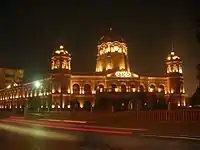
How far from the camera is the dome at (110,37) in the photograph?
109 metres

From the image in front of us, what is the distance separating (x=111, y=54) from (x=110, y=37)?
23.8 feet

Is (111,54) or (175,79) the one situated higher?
(111,54)

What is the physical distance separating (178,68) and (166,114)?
82.6m

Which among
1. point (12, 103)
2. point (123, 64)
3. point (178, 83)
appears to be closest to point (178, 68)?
point (178, 83)

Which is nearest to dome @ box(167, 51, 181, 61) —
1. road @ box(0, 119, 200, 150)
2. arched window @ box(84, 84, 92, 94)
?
arched window @ box(84, 84, 92, 94)

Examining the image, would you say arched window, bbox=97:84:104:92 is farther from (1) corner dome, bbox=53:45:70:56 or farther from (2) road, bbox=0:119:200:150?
(2) road, bbox=0:119:200:150

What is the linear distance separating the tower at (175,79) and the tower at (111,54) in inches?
579

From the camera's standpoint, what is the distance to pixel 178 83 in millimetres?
101938

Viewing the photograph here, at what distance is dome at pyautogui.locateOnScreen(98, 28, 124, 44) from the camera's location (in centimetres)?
10857

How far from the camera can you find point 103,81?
98.2 m

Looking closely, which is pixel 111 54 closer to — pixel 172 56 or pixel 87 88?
pixel 87 88

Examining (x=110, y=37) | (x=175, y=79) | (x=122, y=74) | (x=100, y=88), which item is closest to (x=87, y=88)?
(x=100, y=88)

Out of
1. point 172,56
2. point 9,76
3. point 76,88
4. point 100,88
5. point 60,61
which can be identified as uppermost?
point 172,56

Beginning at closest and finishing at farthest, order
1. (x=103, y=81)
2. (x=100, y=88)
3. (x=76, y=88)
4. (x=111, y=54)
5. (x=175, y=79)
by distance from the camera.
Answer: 1. (x=100, y=88)
2. (x=76, y=88)
3. (x=103, y=81)
4. (x=175, y=79)
5. (x=111, y=54)
